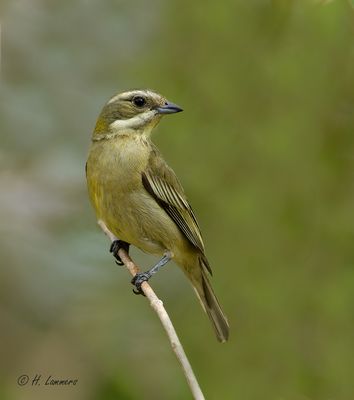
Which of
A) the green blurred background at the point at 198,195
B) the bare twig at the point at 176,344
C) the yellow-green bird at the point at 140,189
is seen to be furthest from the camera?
the green blurred background at the point at 198,195

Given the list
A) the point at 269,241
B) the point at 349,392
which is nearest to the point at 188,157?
the point at 269,241

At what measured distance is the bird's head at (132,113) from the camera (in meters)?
5.35

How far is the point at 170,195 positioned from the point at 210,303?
2.41 feet

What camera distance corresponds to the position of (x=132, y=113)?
213 inches

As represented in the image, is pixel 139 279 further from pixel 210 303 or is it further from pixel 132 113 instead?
pixel 132 113

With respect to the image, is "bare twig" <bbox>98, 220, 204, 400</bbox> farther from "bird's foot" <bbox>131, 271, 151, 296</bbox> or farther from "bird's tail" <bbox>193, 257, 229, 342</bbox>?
"bird's tail" <bbox>193, 257, 229, 342</bbox>

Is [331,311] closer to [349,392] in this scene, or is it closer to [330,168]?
[349,392]

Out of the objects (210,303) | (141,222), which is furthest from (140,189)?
(210,303)

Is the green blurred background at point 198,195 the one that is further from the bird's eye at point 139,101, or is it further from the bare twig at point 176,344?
the bare twig at point 176,344

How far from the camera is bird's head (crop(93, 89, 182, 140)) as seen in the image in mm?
5348

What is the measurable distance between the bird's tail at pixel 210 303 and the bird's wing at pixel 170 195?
7.5 inches

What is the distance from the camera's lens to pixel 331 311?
534 cm

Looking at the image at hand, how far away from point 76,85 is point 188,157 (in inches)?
46.0
